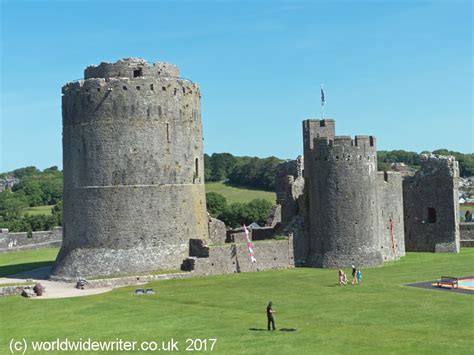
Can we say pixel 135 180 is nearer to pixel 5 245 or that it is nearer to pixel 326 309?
pixel 326 309

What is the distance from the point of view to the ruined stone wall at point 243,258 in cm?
3953

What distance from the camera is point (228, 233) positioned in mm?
48906

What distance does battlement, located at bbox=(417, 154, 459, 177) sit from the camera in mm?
51438

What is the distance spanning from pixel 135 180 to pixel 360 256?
14465 mm

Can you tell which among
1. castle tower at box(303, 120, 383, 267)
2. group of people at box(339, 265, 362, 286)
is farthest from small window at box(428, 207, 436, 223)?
group of people at box(339, 265, 362, 286)

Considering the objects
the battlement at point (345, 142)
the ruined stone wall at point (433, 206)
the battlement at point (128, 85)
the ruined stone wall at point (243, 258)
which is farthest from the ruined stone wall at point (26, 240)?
the ruined stone wall at point (433, 206)

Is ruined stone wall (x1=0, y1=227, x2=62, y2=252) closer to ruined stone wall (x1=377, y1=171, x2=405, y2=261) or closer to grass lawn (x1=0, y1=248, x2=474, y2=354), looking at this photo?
grass lawn (x1=0, y1=248, x2=474, y2=354)

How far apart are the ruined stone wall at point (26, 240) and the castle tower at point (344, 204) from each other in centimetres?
3011

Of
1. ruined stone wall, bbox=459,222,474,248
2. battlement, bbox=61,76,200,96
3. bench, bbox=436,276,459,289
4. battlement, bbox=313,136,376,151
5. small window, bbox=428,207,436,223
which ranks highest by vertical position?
battlement, bbox=61,76,200,96

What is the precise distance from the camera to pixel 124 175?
4047 centimetres

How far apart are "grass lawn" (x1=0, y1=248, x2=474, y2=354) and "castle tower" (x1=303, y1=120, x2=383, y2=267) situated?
460 centimetres

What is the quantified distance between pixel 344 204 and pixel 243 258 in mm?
7170

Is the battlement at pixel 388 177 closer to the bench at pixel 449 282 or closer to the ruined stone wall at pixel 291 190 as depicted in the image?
the ruined stone wall at pixel 291 190

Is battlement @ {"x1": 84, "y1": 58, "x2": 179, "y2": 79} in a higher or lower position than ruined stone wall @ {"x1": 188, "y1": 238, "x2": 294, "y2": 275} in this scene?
higher
